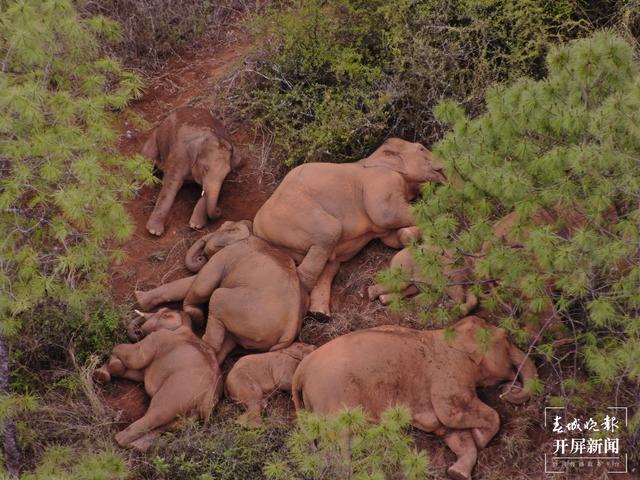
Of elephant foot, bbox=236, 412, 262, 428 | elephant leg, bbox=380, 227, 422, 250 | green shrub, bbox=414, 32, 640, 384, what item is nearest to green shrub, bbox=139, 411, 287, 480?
elephant foot, bbox=236, 412, 262, 428

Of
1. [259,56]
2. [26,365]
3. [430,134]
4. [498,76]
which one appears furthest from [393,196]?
[26,365]

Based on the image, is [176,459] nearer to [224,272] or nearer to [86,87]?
[224,272]

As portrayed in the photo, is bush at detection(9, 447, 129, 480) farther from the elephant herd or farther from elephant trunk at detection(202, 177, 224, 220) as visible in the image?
elephant trunk at detection(202, 177, 224, 220)

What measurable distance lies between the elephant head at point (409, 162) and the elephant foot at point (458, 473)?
2061 mm

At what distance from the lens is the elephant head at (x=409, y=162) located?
6652 millimetres

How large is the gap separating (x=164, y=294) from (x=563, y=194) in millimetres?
2801

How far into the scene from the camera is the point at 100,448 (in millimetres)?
5480

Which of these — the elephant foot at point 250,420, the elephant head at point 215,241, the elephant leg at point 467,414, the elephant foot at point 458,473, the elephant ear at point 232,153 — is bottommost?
the elephant foot at point 458,473

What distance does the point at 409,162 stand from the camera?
669 cm

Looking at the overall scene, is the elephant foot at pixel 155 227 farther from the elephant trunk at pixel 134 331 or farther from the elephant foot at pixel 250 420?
the elephant foot at pixel 250 420

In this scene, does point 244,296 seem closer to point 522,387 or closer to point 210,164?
point 210,164

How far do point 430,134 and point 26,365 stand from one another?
3.27 m

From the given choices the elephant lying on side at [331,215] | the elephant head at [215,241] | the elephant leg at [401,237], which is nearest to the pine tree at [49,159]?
the elephant head at [215,241]

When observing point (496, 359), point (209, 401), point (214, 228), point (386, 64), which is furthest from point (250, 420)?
point (386, 64)
